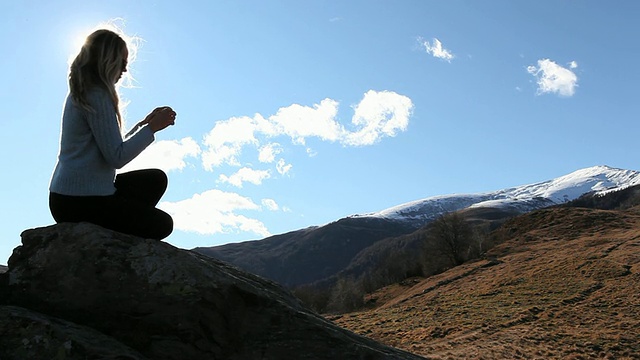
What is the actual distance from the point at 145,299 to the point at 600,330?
40744 mm

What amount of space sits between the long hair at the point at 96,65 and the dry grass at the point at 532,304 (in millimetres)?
29631

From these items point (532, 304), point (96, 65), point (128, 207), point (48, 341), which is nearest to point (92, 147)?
point (128, 207)

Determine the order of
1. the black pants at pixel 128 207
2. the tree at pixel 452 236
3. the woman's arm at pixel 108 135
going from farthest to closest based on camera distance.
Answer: the tree at pixel 452 236 → the black pants at pixel 128 207 → the woman's arm at pixel 108 135

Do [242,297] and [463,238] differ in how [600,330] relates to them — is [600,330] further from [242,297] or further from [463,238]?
[463,238]

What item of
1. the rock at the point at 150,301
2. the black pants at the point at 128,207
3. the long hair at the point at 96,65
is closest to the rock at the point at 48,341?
the rock at the point at 150,301

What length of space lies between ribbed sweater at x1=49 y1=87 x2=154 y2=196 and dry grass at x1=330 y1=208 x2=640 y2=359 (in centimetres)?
2927

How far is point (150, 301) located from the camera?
548cm

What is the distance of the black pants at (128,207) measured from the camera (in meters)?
5.79

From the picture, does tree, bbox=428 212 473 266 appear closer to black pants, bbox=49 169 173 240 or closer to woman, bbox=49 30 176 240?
black pants, bbox=49 169 173 240

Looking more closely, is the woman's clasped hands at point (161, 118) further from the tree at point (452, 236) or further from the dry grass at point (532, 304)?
the tree at point (452, 236)

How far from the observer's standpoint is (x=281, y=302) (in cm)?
633

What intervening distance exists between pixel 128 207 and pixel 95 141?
0.86m

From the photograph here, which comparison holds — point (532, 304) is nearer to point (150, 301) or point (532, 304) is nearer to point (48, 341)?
point (150, 301)

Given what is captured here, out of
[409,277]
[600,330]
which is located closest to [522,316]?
[600,330]
